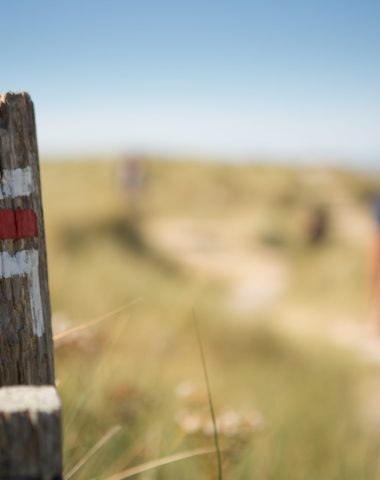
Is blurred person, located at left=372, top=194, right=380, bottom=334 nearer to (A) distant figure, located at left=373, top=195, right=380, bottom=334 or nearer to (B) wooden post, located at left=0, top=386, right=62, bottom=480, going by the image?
(A) distant figure, located at left=373, top=195, right=380, bottom=334

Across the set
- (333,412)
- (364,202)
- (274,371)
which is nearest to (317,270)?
(274,371)

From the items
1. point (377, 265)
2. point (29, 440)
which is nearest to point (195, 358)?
point (377, 265)

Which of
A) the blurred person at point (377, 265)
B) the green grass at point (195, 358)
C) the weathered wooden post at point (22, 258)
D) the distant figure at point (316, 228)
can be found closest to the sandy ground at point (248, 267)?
the green grass at point (195, 358)

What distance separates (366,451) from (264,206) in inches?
756

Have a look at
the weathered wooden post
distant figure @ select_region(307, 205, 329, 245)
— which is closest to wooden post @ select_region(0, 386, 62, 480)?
the weathered wooden post

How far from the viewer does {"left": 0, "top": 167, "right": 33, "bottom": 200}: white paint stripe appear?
118cm

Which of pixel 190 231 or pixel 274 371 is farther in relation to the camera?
pixel 190 231

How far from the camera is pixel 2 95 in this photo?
1188 mm

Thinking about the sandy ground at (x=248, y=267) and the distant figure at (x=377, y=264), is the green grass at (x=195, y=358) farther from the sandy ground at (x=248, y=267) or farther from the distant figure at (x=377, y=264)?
the distant figure at (x=377, y=264)

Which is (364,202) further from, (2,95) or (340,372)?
(2,95)

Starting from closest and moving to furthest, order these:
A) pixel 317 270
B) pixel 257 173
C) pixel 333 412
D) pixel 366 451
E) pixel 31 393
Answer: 1. pixel 31 393
2. pixel 366 451
3. pixel 333 412
4. pixel 317 270
5. pixel 257 173

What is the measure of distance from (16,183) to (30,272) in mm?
173

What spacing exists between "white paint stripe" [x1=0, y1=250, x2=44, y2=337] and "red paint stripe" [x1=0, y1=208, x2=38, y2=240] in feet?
0.11

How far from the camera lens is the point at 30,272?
121 cm
